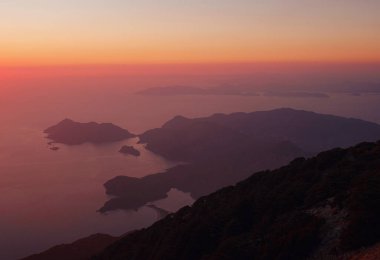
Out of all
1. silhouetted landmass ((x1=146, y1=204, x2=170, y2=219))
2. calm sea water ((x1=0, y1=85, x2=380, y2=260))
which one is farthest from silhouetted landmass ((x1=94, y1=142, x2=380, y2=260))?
silhouetted landmass ((x1=146, y1=204, x2=170, y2=219))

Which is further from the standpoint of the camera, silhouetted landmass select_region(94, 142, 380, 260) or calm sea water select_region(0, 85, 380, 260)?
calm sea water select_region(0, 85, 380, 260)

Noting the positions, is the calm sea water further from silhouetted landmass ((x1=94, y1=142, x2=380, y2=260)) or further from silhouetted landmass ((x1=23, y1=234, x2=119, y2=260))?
silhouetted landmass ((x1=94, y1=142, x2=380, y2=260))

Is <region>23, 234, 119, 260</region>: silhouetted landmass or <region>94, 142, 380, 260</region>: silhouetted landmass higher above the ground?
<region>94, 142, 380, 260</region>: silhouetted landmass

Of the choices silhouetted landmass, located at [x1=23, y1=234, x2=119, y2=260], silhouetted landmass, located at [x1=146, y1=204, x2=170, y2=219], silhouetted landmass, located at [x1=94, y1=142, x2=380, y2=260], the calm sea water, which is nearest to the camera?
silhouetted landmass, located at [x1=94, y1=142, x2=380, y2=260]

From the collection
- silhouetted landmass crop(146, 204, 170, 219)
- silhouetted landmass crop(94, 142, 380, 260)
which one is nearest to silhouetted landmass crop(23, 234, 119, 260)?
silhouetted landmass crop(94, 142, 380, 260)

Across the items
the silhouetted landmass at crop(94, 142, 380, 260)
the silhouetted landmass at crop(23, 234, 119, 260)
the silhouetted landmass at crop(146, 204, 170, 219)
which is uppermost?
the silhouetted landmass at crop(94, 142, 380, 260)

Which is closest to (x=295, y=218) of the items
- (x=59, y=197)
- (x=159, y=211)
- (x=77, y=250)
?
(x=77, y=250)

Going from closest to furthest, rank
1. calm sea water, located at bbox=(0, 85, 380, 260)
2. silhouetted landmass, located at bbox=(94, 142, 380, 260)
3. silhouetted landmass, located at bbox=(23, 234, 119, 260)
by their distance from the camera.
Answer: silhouetted landmass, located at bbox=(94, 142, 380, 260) < silhouetted landmass, located at bbox=(23, 234, 119, 260) < calm sea water, located at bbox=(0, 85, 380, 260)
